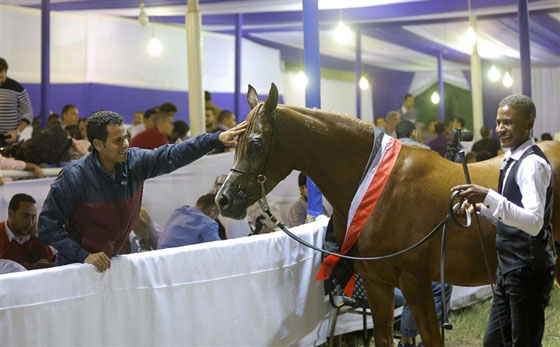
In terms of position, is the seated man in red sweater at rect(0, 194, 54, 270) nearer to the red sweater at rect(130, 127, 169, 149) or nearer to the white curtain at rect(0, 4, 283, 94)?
the red sweater at rect(130, 127, 169, 149)

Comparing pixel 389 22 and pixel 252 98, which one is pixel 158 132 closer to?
pixel 252 98

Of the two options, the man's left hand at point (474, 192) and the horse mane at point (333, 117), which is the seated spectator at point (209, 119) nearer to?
the horse mane at point (333, 117)

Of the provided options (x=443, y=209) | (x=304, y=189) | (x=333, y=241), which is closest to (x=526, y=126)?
(x=443, y=209)

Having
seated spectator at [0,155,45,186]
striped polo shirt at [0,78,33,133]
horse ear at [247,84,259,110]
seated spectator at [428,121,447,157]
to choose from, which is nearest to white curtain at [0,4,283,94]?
striped polo shirt at [0,78,33,133]

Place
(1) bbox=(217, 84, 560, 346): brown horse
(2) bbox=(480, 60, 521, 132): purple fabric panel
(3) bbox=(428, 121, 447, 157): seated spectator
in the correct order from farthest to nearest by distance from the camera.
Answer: (2) bbox=(480, 60, 521, 132): purple fabric panel → (3) bbox=(428, 121, 447, 157): seated spectator → (1) bbox=(217, 84, 560, 346): brown horse

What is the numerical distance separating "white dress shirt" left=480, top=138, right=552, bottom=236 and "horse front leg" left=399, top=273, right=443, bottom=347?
2.34ft

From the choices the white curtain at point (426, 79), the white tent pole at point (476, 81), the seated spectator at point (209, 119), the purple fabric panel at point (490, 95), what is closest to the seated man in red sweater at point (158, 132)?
the seated spectator at point (209, 119)

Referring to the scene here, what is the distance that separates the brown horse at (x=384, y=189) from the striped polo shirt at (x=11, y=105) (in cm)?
371

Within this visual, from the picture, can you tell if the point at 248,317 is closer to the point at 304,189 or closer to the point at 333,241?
the point at 333,241

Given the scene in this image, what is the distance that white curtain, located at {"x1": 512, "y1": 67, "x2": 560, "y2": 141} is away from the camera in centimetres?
1995

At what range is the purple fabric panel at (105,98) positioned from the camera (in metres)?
14.0

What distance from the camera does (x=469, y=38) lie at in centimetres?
1349

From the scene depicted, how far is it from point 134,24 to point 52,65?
7.13 ft

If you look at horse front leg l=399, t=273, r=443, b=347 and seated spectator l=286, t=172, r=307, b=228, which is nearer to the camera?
horse front leg l=399, t=273, r=443, b=347
